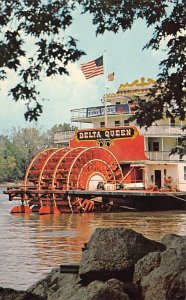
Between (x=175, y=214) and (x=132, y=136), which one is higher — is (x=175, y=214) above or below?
below

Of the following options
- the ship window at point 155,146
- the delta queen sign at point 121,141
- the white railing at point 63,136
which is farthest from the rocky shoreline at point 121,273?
the white railing at point 63,136

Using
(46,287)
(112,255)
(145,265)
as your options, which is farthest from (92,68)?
(145,265)

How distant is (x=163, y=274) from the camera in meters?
4.91

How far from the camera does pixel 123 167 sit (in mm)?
26375

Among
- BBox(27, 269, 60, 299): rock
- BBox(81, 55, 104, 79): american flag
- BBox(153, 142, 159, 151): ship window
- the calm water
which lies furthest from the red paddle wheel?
BBox(27, 269, 60, 299): rock

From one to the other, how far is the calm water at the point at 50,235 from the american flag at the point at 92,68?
18.1 feet

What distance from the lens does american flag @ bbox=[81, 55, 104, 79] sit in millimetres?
24688

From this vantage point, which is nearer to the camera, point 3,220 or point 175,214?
point 3,220

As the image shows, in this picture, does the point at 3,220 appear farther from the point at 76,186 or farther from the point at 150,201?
the point at 150,201

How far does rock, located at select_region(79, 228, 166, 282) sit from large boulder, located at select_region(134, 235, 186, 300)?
0.18 m

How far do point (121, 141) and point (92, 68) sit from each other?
315cm

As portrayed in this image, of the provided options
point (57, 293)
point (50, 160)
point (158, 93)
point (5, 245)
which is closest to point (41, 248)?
point (5, 245)

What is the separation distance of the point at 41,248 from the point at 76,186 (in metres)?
10.4

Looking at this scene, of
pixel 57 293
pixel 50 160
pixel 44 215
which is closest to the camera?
pixel 57 293
